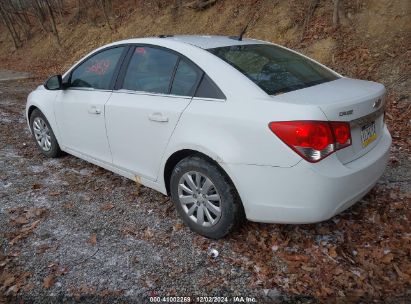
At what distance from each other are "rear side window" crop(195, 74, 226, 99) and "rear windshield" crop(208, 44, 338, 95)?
0.82 ft

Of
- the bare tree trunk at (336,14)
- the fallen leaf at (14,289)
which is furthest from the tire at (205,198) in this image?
the bare tree trunk at (336,14)

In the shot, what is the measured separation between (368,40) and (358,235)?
5.65 m

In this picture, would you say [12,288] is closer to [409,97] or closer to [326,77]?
[326,77]

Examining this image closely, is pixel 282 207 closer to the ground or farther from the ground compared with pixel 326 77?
closer to the ground

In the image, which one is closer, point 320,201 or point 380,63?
point 320,201

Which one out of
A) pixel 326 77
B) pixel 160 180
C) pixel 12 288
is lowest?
pixel 12 288

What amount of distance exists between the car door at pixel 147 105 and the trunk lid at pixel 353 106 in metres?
0.91

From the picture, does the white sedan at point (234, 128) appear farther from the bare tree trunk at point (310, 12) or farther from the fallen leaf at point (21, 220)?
the bare tree trunk at point (310, 12)

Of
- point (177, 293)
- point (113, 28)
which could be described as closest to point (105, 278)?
point (177, 293)

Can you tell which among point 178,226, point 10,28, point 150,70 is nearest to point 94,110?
point 150,70

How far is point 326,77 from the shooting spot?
3.55 metres

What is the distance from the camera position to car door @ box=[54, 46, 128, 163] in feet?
13.6

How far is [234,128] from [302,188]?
651mm

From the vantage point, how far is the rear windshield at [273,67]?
3138mm
